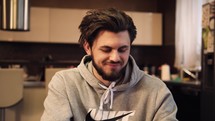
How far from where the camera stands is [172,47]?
18.5 ft

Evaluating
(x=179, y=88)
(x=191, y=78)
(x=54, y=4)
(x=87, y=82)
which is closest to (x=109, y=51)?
(x=87, y=82)

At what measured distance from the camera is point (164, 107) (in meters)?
1.37

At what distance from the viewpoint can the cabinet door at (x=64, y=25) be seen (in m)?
5.68

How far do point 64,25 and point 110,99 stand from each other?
4.42 m

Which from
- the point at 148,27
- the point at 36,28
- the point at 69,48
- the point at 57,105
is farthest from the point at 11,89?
the point at 148,27

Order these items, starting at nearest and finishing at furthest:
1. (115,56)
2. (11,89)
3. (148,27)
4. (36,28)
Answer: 1. (115,56)
2. (11,89)
3. (36,28)
4. (148,27)

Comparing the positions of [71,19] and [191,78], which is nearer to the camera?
[191,78]

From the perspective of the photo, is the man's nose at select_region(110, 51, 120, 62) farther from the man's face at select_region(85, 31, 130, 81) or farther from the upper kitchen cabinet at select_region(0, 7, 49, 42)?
the upper kitchen cabinet at select_region(0, 7, 49, 42)

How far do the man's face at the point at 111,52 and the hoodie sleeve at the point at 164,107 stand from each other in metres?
0.21

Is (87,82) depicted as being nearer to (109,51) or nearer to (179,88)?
(109,51)

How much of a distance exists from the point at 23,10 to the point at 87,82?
3.00m

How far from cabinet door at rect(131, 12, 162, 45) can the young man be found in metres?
4.52

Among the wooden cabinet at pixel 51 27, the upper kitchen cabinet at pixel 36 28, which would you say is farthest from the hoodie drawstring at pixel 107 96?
the upper kitchen cabinet at pixel 36 28

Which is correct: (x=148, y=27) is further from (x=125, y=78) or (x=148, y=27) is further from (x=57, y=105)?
(x=57, y=105)
